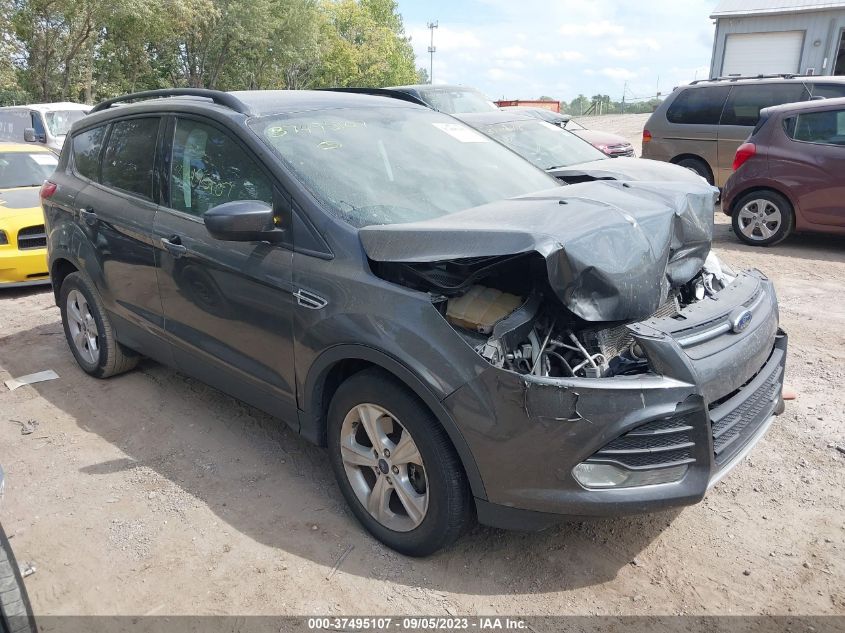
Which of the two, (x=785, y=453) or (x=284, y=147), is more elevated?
(x=284, y=147)

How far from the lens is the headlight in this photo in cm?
239

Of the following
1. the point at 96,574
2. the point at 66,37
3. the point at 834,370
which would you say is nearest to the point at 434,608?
the point at 96,574

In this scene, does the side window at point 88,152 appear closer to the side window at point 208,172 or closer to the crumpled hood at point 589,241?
the side window at point 208,172

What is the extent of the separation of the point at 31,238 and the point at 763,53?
22320 millimetres

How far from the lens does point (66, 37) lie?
83.4ft

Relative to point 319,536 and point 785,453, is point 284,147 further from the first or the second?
point 785,453

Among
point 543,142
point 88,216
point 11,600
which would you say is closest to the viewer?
point 11,600

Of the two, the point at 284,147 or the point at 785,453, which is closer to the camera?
the point at 284,147

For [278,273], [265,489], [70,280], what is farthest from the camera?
[70,280]

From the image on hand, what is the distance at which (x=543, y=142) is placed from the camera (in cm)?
816

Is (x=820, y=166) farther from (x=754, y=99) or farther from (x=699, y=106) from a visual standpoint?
(x=699, y=106)

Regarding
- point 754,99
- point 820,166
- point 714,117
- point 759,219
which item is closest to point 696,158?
point 714,117

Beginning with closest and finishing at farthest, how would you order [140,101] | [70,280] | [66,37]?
[140,101]
[70,280]
[66,37]

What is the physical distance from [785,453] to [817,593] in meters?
1.10
